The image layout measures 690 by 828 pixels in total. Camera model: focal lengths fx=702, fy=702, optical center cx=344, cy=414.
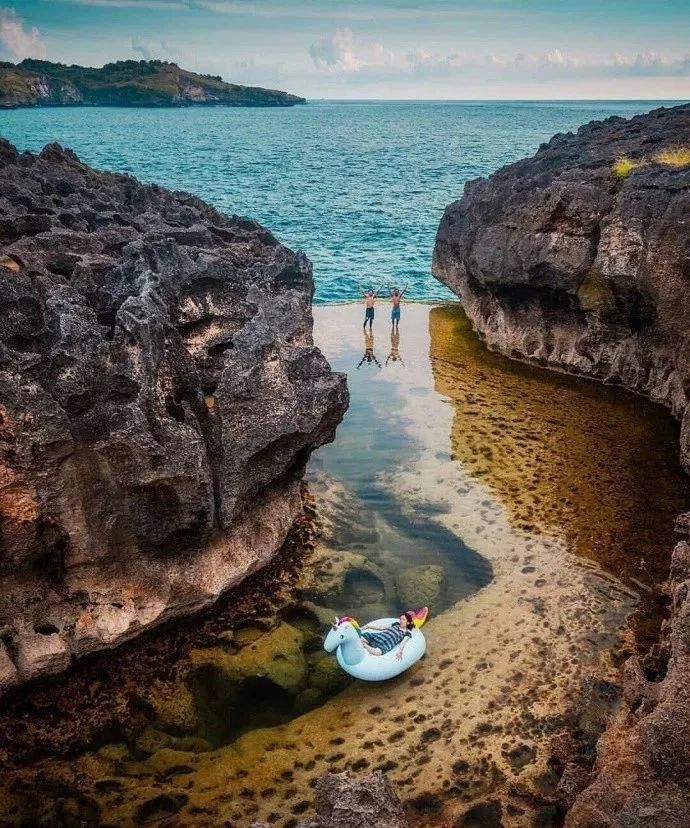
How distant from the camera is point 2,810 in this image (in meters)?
10.3

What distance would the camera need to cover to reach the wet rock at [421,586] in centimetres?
1493

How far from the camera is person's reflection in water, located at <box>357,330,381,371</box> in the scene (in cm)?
2878

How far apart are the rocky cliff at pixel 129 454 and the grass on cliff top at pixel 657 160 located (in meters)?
14.6

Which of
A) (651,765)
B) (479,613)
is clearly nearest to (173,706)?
Answer: (479,613)

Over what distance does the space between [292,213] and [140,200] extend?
40.0 meters

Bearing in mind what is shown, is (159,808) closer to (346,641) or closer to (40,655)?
(40,655)

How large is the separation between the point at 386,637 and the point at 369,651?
469 millimetres

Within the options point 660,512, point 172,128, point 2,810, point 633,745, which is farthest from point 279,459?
point 172,128

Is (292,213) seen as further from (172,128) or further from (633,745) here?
(172,128)

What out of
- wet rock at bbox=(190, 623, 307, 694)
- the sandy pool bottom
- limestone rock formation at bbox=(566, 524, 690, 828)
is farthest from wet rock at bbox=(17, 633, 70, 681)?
limestone rock formation at bbox=(566, 524, 690, 828)

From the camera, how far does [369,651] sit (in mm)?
12734

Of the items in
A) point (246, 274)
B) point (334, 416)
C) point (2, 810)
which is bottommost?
point (2, 810)

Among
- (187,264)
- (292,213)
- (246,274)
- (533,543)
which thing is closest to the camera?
(533,543)

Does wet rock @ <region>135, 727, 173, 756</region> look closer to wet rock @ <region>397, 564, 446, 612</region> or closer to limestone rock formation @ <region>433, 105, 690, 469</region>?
wet rock @ <region>397, 564, 446, 612</region>
